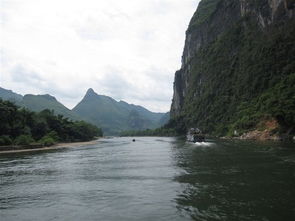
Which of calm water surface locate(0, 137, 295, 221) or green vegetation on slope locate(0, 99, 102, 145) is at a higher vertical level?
green vegetation on slope locate(0, 99, 102, 145)

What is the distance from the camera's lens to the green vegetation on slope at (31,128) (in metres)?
108

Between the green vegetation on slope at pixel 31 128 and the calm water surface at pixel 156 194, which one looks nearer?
the calm water surface at pixel 156 194

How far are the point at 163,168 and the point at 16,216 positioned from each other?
27.1m

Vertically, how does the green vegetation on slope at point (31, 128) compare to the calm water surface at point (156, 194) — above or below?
above

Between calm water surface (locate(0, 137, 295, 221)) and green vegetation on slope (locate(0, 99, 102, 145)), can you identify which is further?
green vegetation on slope (locate(0, 99, 102, 145))

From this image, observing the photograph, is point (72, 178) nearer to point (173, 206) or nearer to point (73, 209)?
point (73, 209)

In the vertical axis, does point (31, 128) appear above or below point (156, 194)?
above

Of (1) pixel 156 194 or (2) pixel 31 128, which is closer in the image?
(1) pixel 156 194

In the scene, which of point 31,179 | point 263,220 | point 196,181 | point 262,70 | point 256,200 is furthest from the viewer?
point 262,70

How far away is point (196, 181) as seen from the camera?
37.2m

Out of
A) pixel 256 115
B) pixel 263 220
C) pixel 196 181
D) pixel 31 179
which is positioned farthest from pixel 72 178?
pixel 256 115

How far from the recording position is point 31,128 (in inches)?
5039

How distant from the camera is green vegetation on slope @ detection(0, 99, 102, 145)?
10750 cm

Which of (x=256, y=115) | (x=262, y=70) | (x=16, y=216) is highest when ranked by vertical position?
(x=262, y=70)
